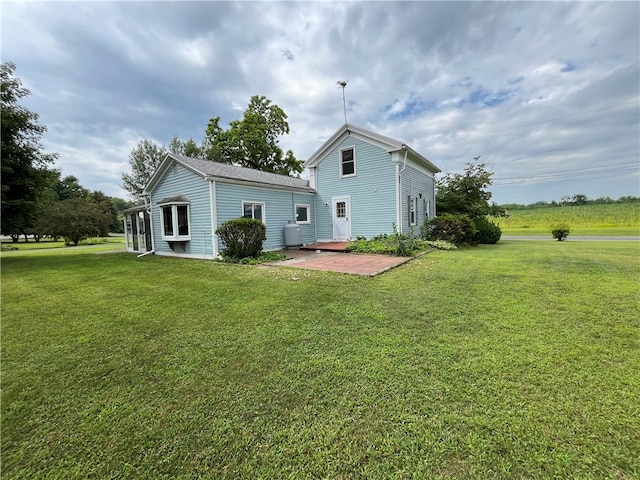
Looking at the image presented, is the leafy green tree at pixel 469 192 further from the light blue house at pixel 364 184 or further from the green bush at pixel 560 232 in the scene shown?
the green bush at pixel 560 232

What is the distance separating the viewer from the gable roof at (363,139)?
41.0ft

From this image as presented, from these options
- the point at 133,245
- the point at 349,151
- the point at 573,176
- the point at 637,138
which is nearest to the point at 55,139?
the point at 133,245

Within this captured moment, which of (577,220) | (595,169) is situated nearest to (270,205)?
(577,220)

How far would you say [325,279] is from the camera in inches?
244

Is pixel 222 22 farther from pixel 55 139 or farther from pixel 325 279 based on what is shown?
pixel 55 139

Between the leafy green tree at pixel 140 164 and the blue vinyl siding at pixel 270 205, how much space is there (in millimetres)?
24577

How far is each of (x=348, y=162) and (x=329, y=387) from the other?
12.9 meters

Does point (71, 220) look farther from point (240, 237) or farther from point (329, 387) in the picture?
point (329, 387)

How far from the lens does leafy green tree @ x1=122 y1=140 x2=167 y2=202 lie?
30062mm

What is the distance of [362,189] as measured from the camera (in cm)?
1370

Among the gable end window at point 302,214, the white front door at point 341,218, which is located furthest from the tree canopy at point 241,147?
the white front door at point 341,218

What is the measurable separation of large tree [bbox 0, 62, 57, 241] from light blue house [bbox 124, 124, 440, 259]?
13.2 feet

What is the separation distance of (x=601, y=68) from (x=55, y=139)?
94.7ft

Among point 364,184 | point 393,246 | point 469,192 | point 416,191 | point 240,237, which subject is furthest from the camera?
point 469,192
